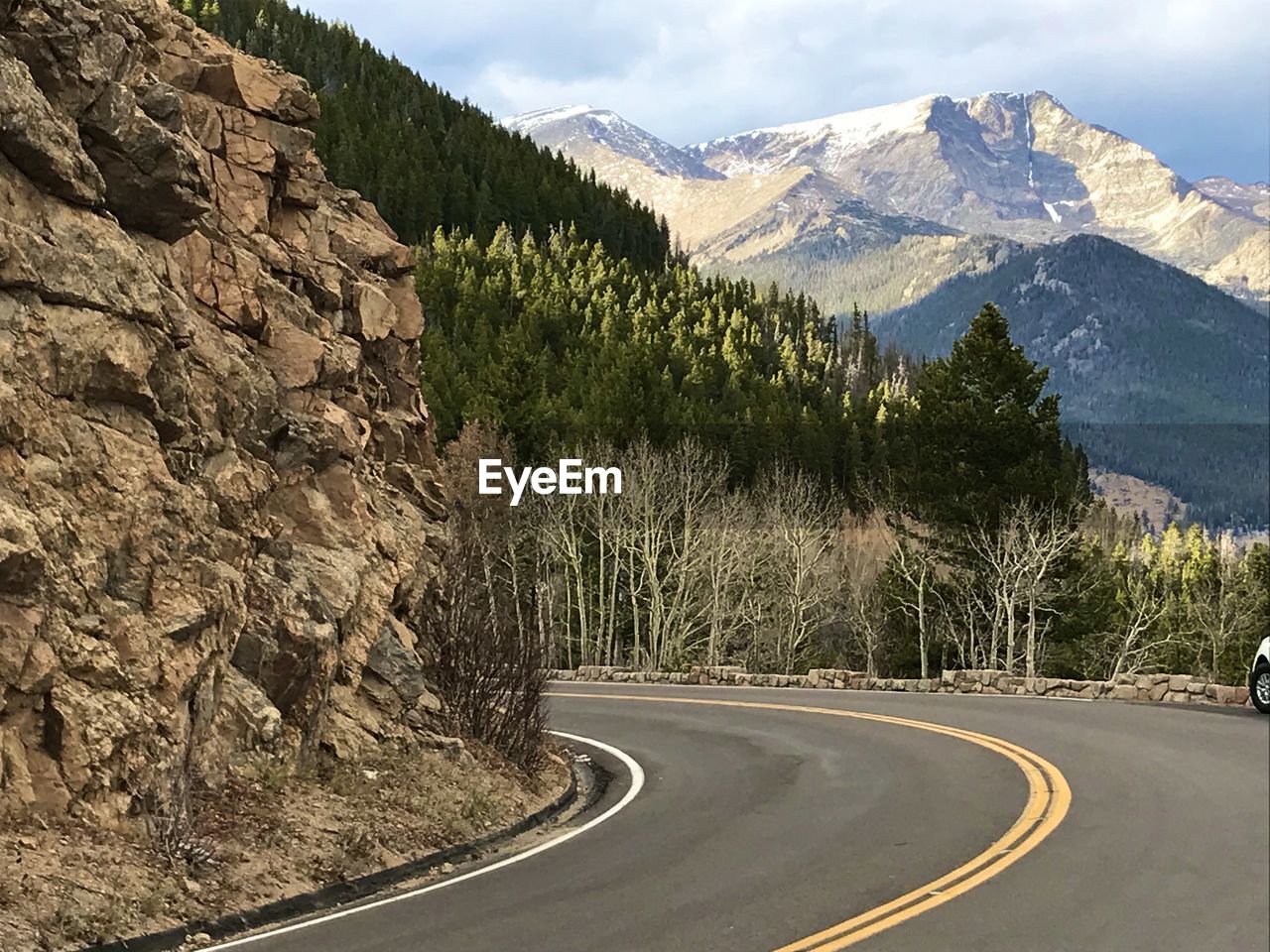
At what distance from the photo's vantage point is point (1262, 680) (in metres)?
19.5

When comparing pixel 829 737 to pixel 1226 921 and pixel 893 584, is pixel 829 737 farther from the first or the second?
pixel 893 584

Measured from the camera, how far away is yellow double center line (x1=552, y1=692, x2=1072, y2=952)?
9.22m

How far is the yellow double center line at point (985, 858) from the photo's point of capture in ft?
30.2

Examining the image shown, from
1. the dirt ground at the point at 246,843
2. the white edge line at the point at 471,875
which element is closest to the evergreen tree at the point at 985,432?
the white edge line at the point at 471,875

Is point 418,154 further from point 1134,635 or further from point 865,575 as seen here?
point 1134,635

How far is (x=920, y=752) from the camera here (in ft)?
59.8

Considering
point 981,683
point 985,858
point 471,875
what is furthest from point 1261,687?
point 471,875

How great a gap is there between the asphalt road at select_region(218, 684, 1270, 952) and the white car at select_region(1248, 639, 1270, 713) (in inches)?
9.2

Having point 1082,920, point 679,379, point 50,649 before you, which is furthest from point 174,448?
point 679,379

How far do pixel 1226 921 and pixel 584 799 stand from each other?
8.88 metres

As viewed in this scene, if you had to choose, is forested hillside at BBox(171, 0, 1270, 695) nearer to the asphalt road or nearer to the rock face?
the rock face

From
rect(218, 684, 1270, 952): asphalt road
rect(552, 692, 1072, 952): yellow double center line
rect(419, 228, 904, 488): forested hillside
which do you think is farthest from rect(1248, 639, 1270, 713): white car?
rect(419, 228, 904, 488): forested hillside

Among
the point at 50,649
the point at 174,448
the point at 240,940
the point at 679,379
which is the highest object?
the point at 679,379

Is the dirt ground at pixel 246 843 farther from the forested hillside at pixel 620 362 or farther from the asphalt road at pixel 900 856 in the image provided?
the forested hillside at pixel 620 362
